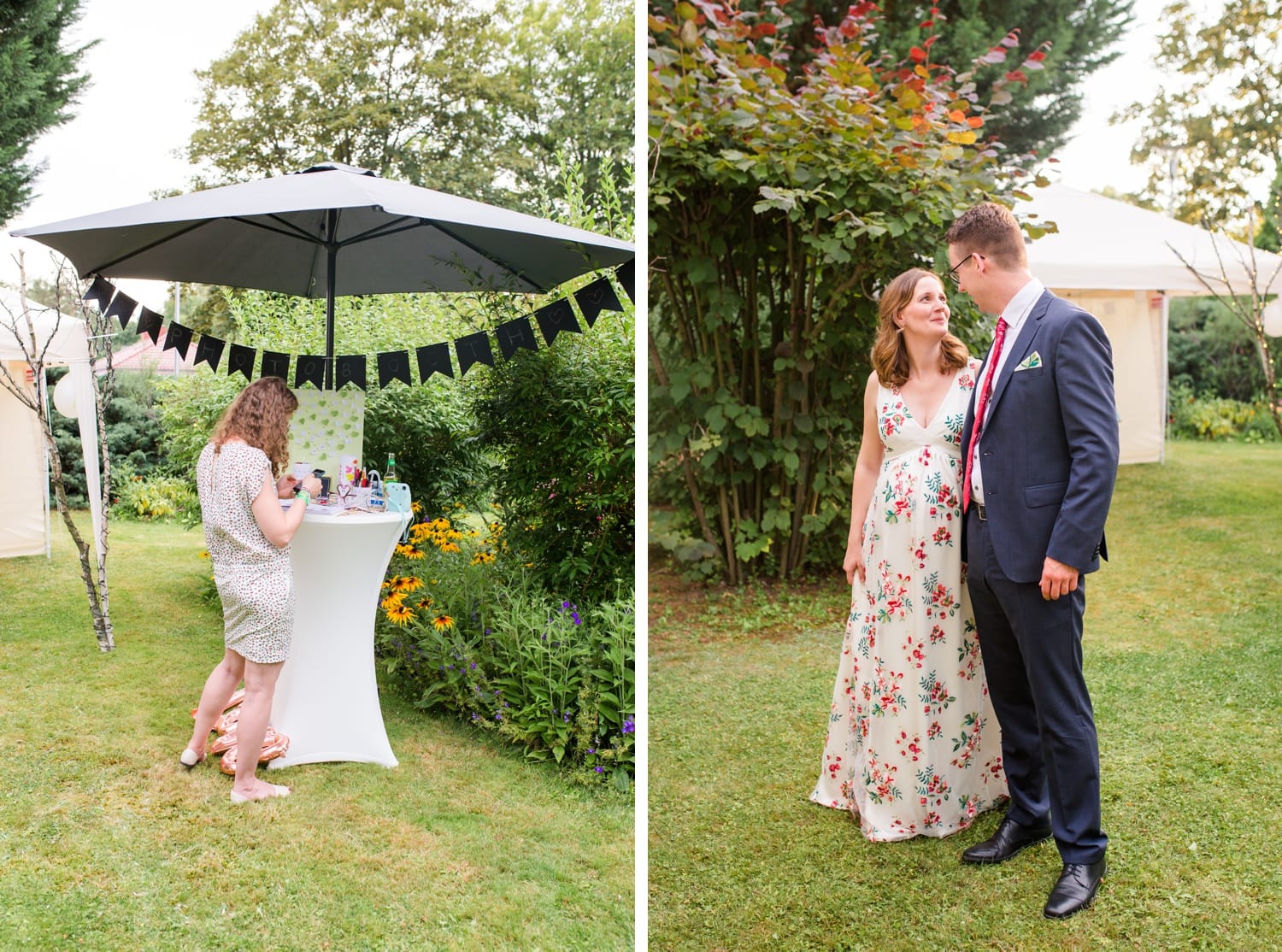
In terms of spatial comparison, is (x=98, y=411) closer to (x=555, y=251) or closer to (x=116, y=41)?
(x=116, y=41)

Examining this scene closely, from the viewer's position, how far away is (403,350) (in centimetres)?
367

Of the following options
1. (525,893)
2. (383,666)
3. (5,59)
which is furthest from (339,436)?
(525,893)

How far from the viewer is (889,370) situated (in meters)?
2.52

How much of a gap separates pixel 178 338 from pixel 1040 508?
9.23 feet

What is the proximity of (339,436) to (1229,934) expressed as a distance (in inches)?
110

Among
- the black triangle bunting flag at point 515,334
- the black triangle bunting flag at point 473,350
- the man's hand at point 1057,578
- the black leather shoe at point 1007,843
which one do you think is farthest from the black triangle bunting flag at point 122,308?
the black leather shoe at point 1007,843

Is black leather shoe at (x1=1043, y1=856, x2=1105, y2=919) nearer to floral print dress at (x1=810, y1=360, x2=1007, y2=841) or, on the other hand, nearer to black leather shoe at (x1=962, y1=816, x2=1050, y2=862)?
black leather shoe at (x1=962, y1=816, x2=1050, y2=862)

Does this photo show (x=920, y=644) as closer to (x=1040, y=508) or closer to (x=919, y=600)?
(x=919, y=600)

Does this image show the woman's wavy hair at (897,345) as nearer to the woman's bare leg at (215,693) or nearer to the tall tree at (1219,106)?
the woman's bare leg at (215,693)

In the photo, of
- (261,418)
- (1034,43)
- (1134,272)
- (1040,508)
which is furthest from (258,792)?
(1034,43)

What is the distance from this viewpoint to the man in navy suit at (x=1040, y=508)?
203cm

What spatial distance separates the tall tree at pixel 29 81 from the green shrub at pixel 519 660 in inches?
68.7

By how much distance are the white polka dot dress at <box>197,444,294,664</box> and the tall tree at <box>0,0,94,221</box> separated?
96 centimetres

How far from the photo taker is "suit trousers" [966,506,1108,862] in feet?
7.03
